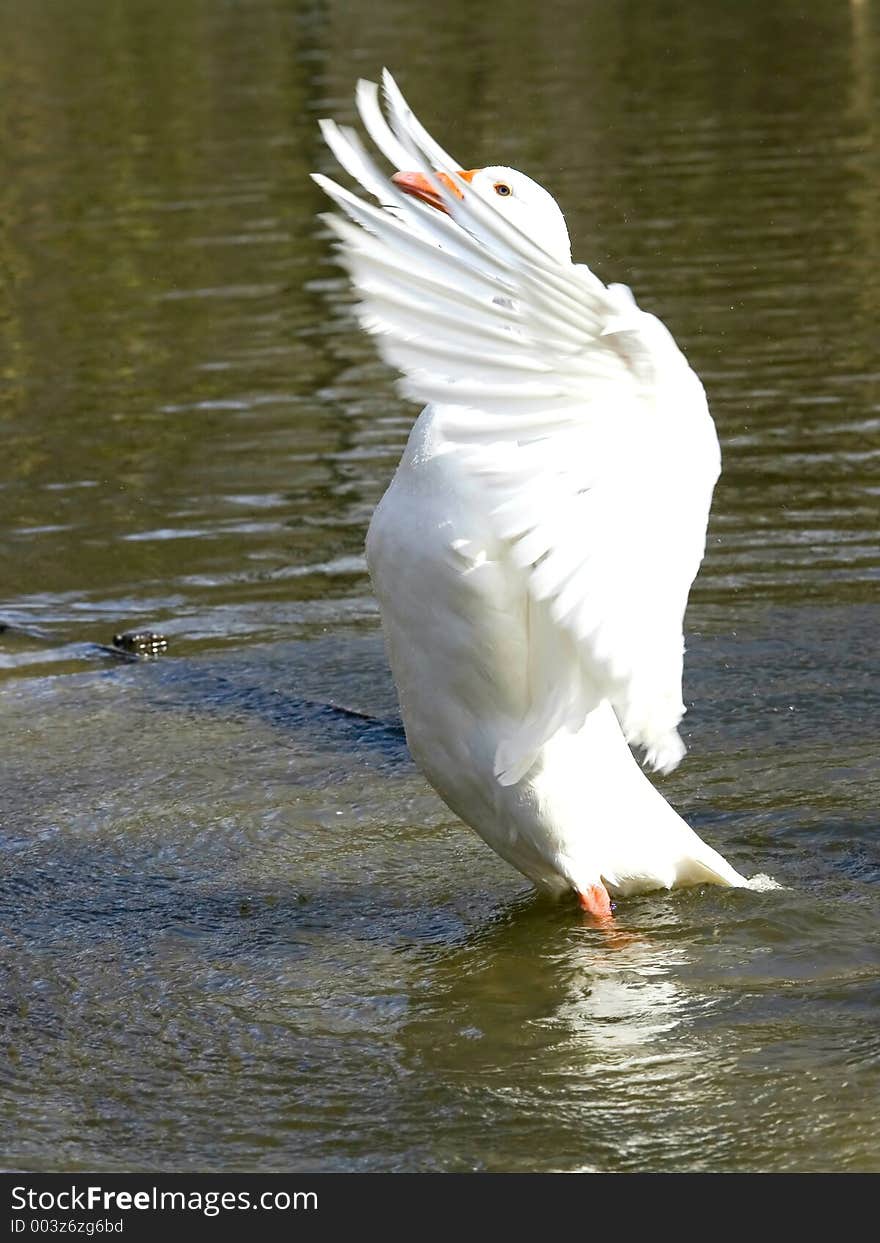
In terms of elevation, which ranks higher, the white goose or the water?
the white goose

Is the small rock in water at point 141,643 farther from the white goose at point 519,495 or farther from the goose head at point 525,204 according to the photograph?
the goose head at point 525,204

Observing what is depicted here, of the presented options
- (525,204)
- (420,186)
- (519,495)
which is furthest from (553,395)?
(525,204)

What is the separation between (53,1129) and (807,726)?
3427 mm

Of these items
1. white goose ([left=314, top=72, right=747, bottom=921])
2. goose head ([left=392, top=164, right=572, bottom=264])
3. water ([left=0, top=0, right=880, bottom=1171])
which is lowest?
water ([left=0, top=0, right=880, bottom=1171])

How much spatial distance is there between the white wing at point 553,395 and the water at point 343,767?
1.05 meters

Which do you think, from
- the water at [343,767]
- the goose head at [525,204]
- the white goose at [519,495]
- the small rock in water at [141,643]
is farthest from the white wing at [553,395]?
the small rock in water at [141,643]

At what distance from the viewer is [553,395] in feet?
14.6

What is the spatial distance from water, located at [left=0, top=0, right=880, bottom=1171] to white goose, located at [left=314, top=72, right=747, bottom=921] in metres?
0.65

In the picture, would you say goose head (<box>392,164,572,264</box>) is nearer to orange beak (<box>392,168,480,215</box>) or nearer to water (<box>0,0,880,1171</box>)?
orange beak (<box>392,168,480,215</box>)

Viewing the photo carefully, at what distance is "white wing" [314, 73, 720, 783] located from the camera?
4219mm

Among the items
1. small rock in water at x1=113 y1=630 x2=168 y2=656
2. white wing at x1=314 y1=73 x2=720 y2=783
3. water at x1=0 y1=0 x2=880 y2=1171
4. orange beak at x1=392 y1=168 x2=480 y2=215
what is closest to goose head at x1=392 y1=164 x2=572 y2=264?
orange beak at x1=392 y1=168 x2=480 y2=215

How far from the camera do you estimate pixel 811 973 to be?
17.4ft

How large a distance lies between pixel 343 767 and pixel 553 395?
2.84m
